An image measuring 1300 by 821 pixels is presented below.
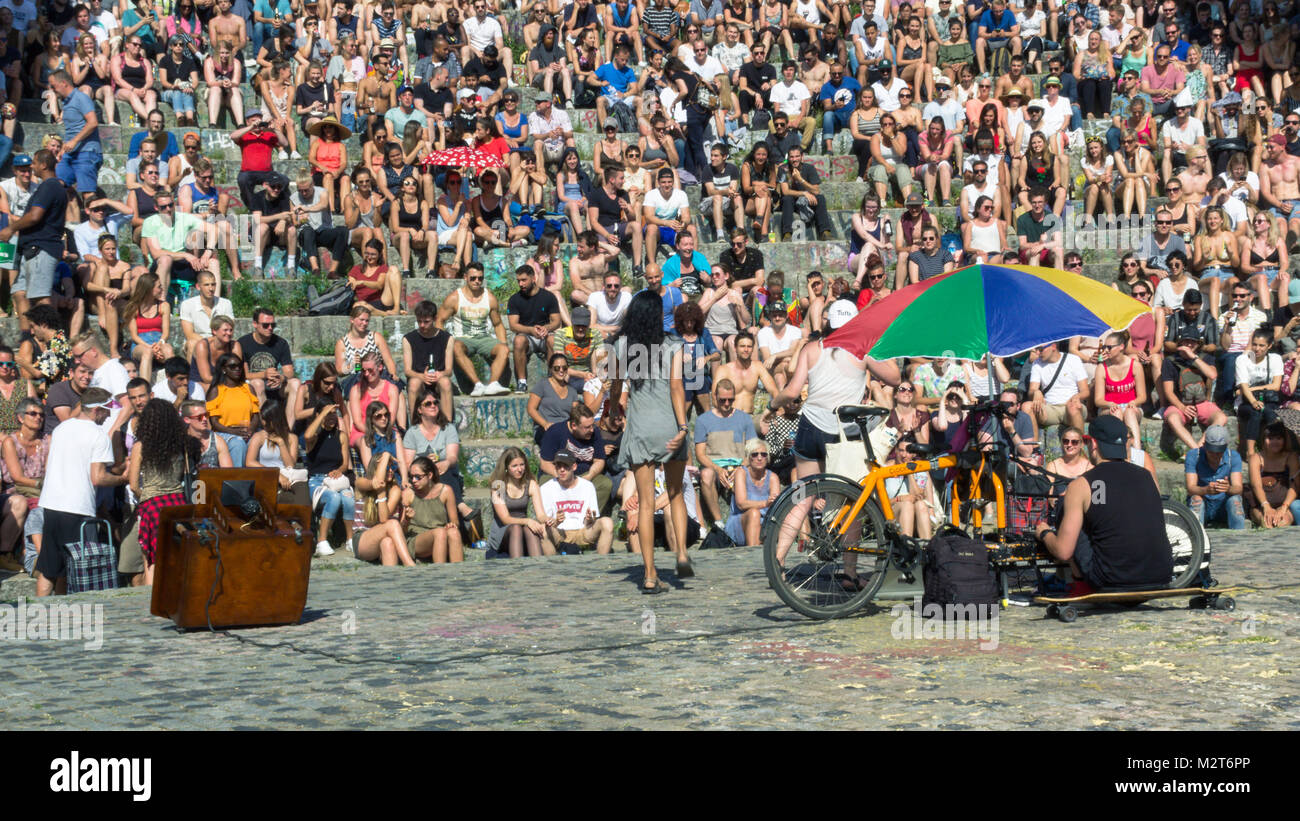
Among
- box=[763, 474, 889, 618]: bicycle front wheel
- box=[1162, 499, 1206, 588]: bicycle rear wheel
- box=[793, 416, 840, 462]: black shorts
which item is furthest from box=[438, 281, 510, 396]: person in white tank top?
box=[1162, 499, 1206, 588]: bicycle rear wheel

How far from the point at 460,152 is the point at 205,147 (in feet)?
11.4

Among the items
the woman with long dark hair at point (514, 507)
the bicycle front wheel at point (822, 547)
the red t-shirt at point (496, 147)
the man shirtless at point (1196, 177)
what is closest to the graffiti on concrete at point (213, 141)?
the red t-shirt at point (496, 147)

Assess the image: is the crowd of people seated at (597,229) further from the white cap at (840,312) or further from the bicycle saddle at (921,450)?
the bicycle saddle at (921,450)

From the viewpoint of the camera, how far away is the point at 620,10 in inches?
907

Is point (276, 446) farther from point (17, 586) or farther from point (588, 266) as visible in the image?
point (588, 266)

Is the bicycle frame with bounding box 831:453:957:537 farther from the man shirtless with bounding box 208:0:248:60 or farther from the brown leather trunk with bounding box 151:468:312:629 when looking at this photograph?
the man shirtless with bounding box 208:0:248:60

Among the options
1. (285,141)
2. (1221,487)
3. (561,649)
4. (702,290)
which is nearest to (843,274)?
(702,290)

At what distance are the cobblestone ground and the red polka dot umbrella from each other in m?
8.63

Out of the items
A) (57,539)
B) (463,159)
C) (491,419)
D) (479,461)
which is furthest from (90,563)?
(463,159)

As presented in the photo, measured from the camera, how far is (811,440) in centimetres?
1133

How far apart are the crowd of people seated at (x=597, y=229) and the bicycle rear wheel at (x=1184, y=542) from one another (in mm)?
2186

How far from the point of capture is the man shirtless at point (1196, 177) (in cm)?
1994

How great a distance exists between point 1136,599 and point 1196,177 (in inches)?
475

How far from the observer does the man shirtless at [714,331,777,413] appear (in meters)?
15.8
